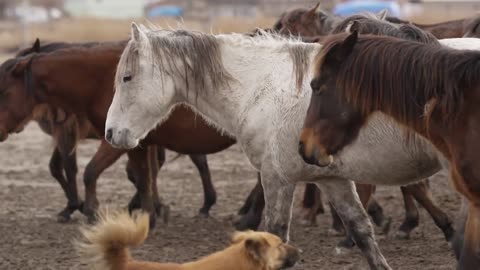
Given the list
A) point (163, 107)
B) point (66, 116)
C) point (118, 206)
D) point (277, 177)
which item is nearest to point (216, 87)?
point (163, 107)

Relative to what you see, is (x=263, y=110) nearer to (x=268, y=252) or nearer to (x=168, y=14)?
(x=268, y=252)

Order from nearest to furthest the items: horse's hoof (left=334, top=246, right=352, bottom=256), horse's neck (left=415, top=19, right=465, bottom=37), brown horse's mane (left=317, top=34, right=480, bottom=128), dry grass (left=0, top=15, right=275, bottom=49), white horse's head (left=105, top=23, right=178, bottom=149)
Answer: brown horse's mane (left=317, top=34, right=480, bottom=128), white horse's head (left=105, top=23, right=178, bottom=149), horse's hoof (left=334, top=246, right=352, bottom=256), horse's neck (left=415, top=19, right=465, bottom=37), dry grass (left=0, top=15, right=275, bottom=49)

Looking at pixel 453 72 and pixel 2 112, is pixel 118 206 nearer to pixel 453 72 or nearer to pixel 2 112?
pixel 2 112

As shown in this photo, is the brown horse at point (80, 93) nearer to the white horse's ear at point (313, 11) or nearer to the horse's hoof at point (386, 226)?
the horse's hoof at point (386, 226)

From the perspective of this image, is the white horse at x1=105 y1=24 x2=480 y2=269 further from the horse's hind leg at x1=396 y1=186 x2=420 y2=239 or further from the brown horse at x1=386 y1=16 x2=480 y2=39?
the brown horse at x1=386 y1=16 x2=480 y2=39

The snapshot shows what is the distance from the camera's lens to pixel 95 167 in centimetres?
936

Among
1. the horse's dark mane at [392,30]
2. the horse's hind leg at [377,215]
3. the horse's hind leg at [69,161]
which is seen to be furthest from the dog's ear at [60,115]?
the horse's dark mane at [392,30]

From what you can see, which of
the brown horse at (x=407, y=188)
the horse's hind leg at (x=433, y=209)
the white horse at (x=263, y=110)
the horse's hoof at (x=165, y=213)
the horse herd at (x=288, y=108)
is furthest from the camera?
the horse's hoof at (x=165, y=213)

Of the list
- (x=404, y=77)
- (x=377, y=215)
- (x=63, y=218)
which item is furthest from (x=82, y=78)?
(x=404, y=77)

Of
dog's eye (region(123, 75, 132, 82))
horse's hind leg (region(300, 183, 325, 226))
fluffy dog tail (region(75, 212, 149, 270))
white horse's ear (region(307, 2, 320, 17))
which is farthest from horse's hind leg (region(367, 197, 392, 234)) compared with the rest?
fluffy dog tail (region(75, 212, 149, 270))

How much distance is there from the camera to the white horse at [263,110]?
6539 millimetres

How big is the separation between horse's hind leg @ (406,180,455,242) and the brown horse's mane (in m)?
2.95

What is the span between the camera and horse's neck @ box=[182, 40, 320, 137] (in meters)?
6.92

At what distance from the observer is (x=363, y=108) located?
18.2 feet
